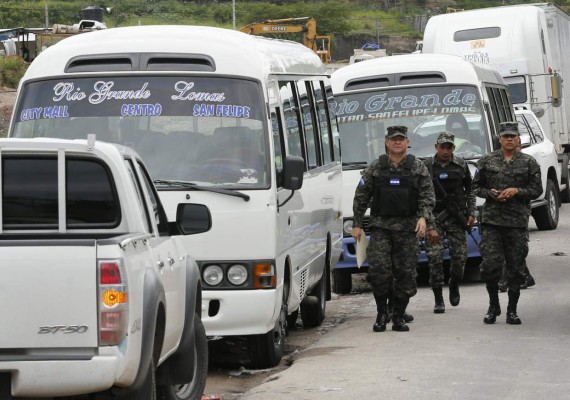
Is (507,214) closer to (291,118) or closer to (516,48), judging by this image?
(291,118)

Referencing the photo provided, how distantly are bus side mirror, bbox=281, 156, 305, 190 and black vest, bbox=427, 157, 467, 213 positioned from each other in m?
3.83

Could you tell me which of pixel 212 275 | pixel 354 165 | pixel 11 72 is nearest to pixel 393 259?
pixel 212 275

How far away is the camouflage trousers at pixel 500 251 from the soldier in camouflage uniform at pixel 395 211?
785 millimetres

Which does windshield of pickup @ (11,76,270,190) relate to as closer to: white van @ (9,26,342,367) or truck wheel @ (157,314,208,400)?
white van @ (9,26,342,367)

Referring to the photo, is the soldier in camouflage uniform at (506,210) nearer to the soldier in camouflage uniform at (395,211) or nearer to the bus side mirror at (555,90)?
the soldier in camouflage uniform at (395,211)

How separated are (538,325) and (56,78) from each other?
195 inches

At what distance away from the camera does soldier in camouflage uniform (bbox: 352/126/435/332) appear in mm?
12148

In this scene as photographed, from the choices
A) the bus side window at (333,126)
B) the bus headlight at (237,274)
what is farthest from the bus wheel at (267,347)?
the bus side window at (333,126)

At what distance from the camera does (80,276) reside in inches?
238

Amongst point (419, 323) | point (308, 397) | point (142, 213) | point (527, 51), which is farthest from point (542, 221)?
point (142, 213)

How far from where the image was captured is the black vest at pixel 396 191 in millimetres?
12141

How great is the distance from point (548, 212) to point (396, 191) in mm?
11486

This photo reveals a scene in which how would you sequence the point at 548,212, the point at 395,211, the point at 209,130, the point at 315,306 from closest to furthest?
the point at 209,130
the point at 395,211
the point at 315,306
the point at 548,212

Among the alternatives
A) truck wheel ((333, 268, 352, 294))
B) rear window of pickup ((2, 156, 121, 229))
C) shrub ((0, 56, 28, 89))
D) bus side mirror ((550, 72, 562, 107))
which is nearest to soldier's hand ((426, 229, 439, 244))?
truck wheel ((333, 268, 352, 294))
